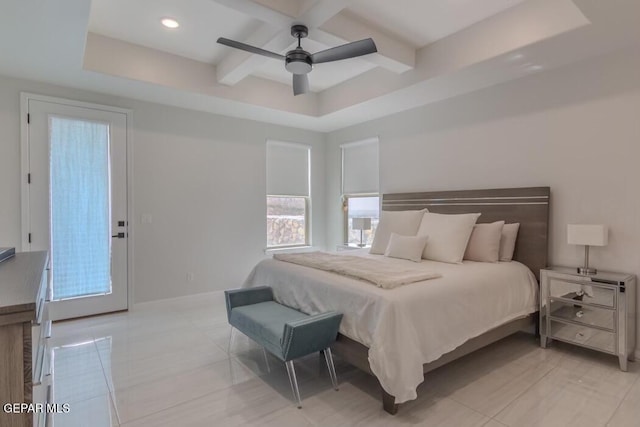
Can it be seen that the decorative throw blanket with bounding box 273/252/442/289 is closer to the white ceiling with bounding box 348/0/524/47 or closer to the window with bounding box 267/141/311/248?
the window with bounding box 267/141/311/248

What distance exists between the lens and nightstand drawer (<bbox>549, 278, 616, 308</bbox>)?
8.89ft

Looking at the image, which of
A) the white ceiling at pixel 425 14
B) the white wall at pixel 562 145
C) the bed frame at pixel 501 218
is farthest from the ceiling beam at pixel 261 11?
the bed frame at pixel 501 218

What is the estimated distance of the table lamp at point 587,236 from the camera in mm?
2808

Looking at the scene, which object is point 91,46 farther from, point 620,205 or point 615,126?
point 620,205

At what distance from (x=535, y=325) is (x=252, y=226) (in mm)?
3881

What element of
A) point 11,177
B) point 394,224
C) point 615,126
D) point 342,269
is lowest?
point 342,269

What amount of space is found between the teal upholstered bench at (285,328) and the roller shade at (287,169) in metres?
2.76

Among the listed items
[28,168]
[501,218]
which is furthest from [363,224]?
[28,168]

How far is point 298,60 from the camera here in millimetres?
2744

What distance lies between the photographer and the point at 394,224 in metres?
4.19

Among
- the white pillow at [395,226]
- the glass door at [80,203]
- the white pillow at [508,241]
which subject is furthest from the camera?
the white pillow at [395,226]

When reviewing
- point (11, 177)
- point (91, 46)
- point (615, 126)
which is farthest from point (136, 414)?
point (615, 126)

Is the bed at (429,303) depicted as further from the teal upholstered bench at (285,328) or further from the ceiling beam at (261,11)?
the ceiling beam at (261,11)

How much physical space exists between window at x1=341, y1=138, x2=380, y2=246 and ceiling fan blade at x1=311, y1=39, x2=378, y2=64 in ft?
8.39
